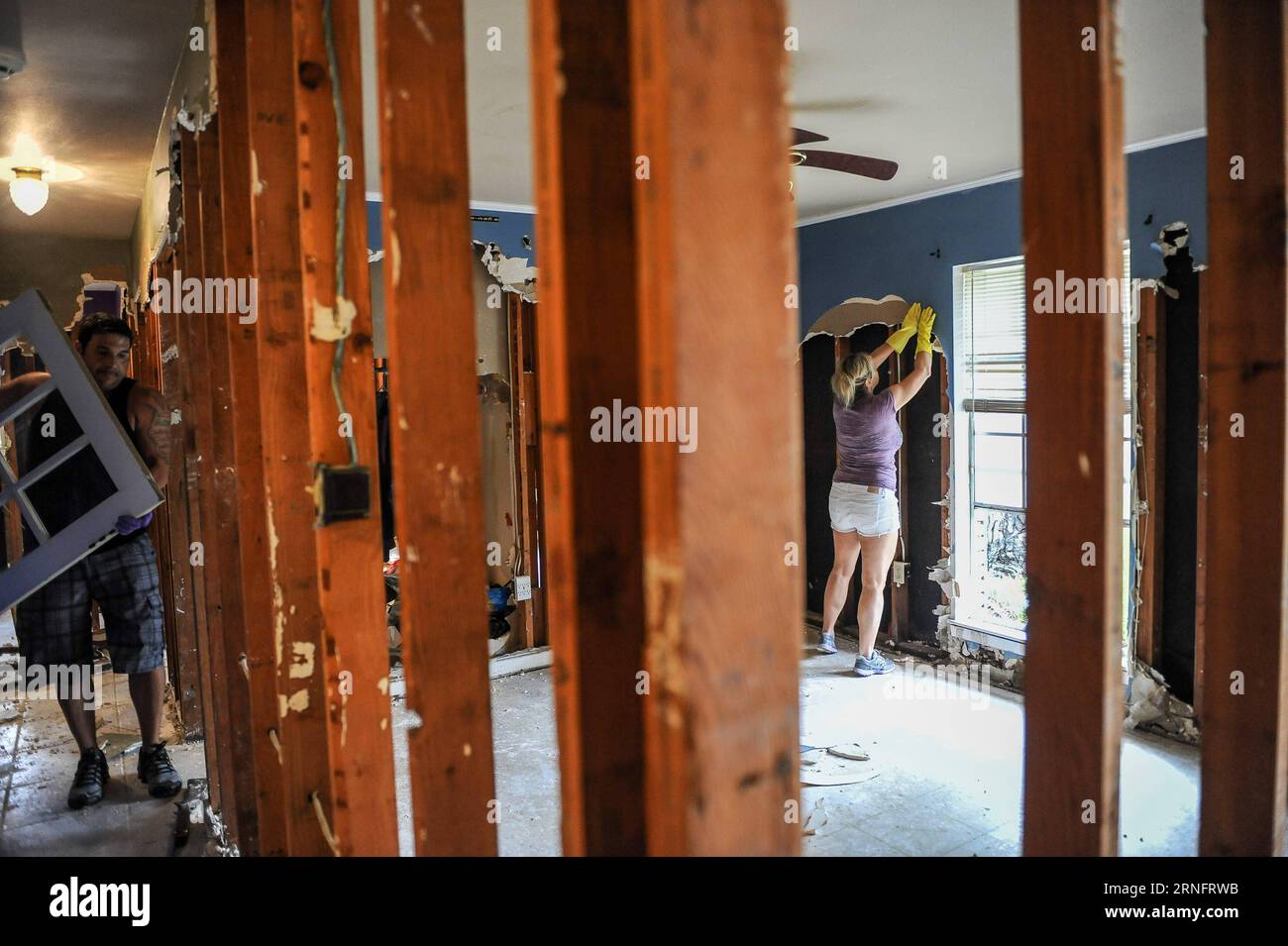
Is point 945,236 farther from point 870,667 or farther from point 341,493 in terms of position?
point 341,493

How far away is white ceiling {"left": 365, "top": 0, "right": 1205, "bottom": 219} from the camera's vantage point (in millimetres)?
2459

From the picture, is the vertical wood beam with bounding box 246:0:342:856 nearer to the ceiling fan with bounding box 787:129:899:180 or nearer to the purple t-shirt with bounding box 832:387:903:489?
the ceiling fan with bounding box 787:129:899:180

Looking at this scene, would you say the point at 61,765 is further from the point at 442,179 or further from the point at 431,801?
the point at 442,179

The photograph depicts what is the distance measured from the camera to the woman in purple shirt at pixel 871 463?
15.4 ft

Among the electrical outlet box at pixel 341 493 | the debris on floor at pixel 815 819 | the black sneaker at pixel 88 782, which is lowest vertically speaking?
the debris on floor at pixel 815 819

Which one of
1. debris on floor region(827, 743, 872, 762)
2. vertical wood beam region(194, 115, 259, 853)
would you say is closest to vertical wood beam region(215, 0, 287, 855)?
vertical wood beam region(194, 115, 259, 853)

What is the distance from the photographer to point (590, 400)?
2.59ft

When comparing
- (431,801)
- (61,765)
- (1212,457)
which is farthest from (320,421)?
(61,765)

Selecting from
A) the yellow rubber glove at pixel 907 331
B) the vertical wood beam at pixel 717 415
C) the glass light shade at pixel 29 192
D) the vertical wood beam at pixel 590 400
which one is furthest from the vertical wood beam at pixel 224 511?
the yellow rubber glove at pixel 907 331

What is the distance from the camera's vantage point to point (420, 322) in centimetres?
118

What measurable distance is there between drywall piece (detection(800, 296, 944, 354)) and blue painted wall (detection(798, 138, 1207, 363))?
0.15ft

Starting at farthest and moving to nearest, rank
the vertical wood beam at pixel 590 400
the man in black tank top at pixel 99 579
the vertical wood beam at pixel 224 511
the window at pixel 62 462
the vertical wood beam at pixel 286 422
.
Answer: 1. the man in black tank top at pixel 99 579
2. the window at pixel 62 462
3. the vertical wood beam at pixel 224 511
4. the vertical wood beam at pixel 286 422
5. the vertical wood beam at pixel 590 400

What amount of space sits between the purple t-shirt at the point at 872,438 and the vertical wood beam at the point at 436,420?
3.71m

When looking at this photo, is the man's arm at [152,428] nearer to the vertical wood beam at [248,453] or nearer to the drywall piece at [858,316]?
the vertical wood beam at [248,453]
